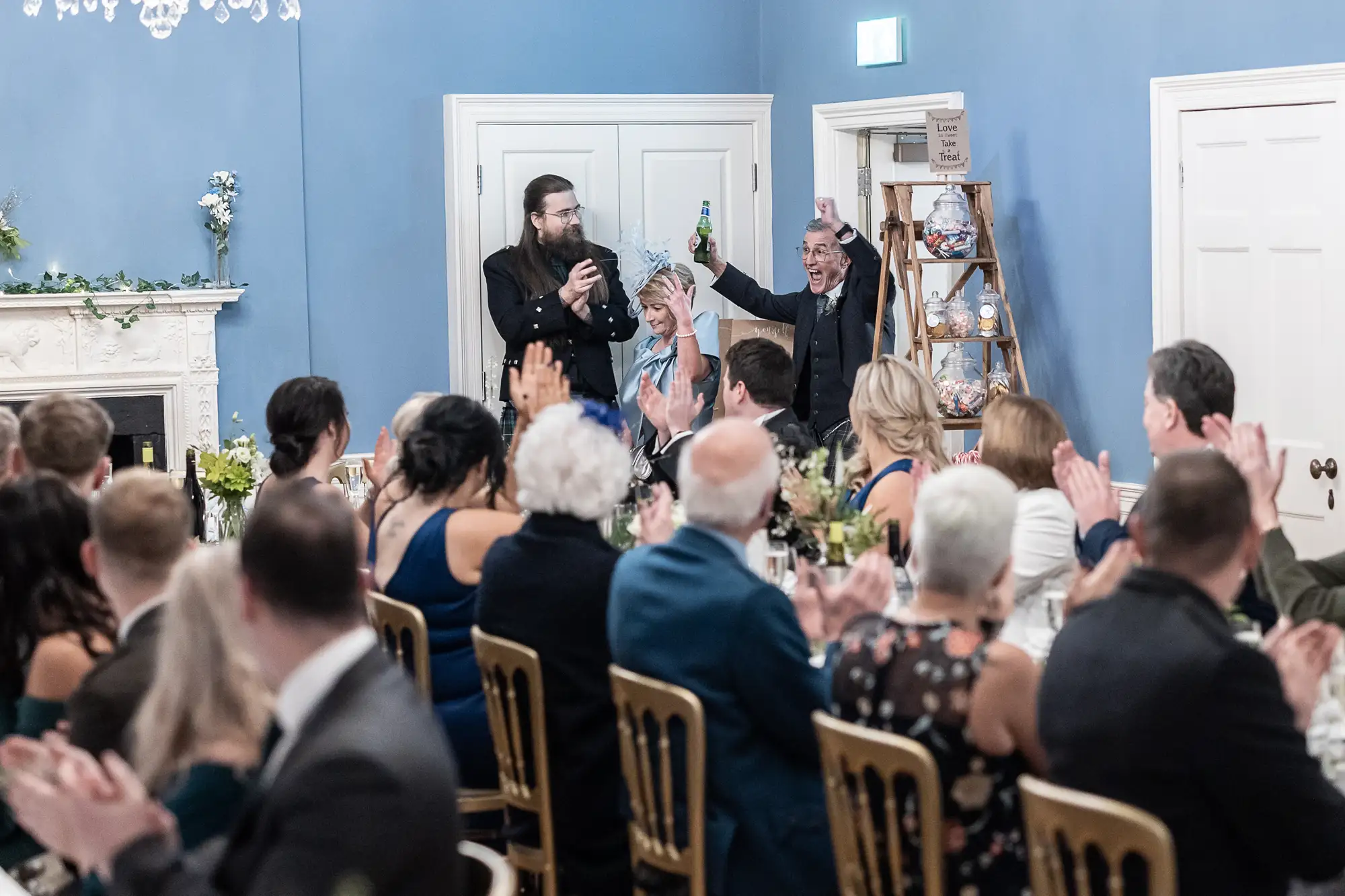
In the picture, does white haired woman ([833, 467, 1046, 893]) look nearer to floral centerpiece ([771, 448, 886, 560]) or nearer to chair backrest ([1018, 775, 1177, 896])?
chair backrest ([1018, 775, 1177, 896])

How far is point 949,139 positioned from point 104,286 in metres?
3.77

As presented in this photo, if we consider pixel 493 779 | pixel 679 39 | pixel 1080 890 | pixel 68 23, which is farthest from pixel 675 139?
pixel 1080 890

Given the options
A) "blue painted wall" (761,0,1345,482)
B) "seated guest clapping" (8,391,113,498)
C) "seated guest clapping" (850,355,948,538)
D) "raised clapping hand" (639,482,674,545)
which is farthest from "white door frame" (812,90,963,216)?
"seated guest clapping" (8,391,113,498)

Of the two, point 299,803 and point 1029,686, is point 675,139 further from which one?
point 299,803

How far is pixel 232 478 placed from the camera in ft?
16.4

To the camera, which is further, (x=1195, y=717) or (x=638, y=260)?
(x=638, y=260)

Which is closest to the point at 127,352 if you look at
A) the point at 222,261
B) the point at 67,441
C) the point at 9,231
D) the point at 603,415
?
the point at 222,261

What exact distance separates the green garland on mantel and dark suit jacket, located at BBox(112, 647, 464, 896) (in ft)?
19.4

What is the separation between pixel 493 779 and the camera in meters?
3.85

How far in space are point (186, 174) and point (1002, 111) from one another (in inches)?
143

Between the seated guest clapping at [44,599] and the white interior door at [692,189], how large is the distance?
18.1 feet

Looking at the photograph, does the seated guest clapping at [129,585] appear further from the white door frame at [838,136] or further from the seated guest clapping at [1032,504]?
the white door frame at [838,136]

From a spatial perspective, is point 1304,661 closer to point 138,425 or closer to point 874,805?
point 874,805

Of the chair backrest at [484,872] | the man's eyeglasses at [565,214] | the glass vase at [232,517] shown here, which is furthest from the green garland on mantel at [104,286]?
→ the chair backrest at [484,872]
